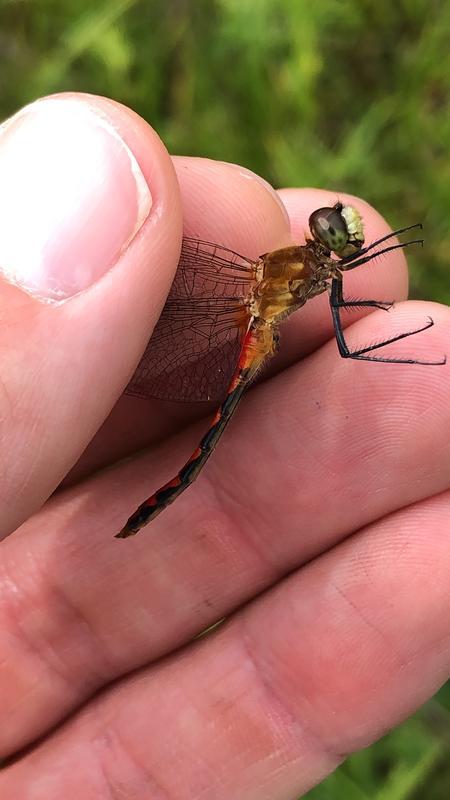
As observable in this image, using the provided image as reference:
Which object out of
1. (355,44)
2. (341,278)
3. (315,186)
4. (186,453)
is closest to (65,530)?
(186,453)

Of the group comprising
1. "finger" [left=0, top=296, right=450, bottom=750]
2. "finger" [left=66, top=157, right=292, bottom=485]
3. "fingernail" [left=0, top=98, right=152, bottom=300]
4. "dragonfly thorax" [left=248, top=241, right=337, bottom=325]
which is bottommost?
"finger" [left=0, top=296, right=450, bottom=750]

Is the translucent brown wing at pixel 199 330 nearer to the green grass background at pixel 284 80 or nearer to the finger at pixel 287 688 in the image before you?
the finger at pixel 287 688

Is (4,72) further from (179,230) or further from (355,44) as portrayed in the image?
(179,230)

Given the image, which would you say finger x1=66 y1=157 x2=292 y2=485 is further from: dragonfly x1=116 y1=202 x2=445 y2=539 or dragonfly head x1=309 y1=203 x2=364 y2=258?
dragonfly head x1=309 y1=203 x2=364 y2=258

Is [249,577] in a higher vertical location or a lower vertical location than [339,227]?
lower

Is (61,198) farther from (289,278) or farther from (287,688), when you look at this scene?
(287,688)

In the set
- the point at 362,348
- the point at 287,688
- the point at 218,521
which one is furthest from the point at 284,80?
the point at 287,688

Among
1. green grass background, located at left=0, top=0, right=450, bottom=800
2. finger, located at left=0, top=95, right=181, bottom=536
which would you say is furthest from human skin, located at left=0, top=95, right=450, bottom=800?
green grass background, located at left=0, top=0, right=450, bottom=800
